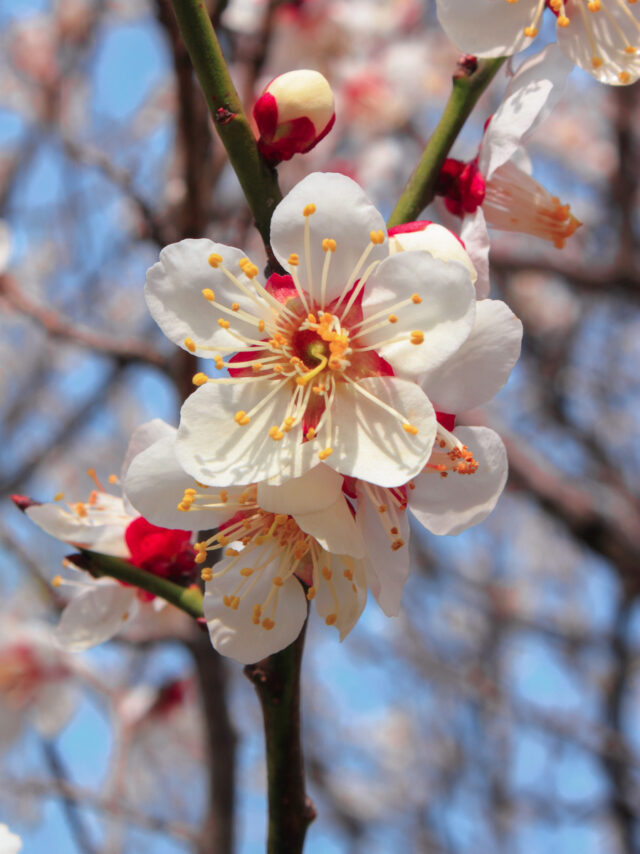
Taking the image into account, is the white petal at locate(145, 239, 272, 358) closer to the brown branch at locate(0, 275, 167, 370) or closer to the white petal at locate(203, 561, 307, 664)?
the white petal at locate(203, 561, 307, 664)

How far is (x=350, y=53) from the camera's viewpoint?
3379mm

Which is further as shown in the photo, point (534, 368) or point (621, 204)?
point (534, 368)

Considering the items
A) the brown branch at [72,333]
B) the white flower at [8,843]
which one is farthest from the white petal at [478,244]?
the brown branch at [72,333]

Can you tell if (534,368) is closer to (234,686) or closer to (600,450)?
(600,450)

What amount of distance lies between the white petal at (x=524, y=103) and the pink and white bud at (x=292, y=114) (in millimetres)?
170

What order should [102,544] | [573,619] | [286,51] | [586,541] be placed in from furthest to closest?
[573,619] < [286,51] < [586,541] < [102,544]

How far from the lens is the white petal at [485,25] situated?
0.84m

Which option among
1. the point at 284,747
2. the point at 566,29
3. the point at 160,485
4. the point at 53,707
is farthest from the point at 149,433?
the point at 53,707

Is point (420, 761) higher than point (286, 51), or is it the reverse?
point (286, 51)

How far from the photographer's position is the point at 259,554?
775 millimetres

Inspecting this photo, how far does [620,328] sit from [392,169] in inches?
94.6

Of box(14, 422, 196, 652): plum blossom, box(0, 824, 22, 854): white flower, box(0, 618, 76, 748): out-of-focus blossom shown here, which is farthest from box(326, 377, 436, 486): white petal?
box(0, 618, 76, 748): out-of-focus blossom

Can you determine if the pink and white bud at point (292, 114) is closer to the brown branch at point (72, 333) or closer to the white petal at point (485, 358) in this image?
the white petal at point (485, 358)

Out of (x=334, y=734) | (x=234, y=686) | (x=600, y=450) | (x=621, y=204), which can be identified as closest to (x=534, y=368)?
(x=600, y=450)
